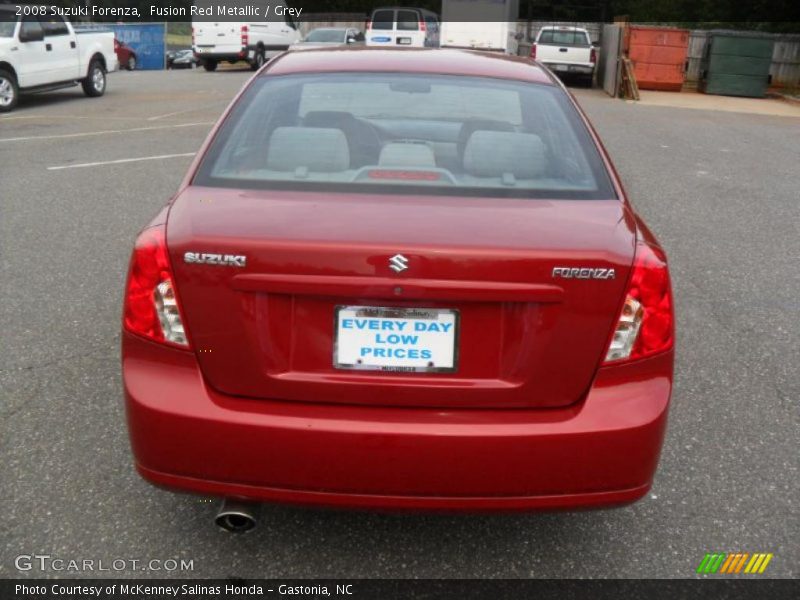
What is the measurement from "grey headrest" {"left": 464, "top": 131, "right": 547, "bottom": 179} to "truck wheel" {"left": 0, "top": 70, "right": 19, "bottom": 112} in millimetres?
14202

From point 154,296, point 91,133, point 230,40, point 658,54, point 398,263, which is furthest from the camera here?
point 230,40

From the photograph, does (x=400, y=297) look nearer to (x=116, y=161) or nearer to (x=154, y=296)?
(x=154, y=296)

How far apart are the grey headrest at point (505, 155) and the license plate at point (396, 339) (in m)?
0.77

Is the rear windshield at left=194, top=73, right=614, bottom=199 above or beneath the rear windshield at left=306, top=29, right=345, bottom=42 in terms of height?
above

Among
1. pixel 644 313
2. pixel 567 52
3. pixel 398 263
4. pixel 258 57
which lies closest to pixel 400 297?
pixel 398 263

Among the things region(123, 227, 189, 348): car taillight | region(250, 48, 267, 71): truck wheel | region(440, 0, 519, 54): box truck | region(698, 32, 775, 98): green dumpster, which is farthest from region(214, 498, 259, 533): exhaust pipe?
region(440, 0, 519, 54): box truck

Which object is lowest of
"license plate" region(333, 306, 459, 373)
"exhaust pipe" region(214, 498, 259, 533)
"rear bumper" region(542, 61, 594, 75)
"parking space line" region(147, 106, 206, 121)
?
"parking space line" region(147, 106, 206, 121)

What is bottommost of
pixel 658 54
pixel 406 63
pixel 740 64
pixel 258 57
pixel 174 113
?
pixel 174 113

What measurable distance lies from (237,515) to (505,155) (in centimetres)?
155

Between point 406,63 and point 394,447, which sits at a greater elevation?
point 406,63

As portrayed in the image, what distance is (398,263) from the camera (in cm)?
239

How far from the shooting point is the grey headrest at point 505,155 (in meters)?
3.03

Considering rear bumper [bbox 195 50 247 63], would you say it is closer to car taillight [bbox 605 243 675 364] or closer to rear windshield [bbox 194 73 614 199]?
rear windshield [bbox 194 73 614 199]

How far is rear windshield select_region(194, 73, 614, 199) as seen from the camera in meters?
2.90
